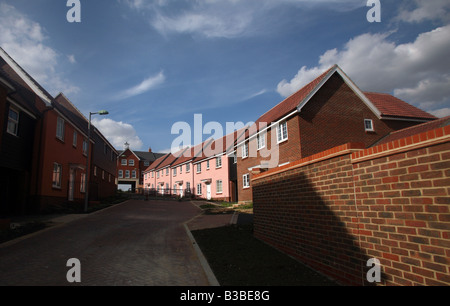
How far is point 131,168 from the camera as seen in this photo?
2694 inches

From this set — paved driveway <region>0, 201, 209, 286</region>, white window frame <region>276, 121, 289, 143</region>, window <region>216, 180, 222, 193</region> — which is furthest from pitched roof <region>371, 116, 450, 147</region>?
window <region>216, 180, 222, 193</region>

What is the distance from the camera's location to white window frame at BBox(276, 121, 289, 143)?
1944cm

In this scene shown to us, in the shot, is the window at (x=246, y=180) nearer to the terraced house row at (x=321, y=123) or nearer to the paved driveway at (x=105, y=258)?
the terraced house row at (x=321, y=123)

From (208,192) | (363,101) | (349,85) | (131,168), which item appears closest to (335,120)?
(349,85)

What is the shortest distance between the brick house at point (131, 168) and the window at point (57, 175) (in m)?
47.7

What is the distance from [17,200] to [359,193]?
1740cm

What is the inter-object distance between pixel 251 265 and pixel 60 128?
17.7 m

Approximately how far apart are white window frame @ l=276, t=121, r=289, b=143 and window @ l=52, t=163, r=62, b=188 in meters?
14.7

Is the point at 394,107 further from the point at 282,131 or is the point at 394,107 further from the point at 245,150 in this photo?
the point at 245,150

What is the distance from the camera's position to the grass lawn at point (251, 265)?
5422mm

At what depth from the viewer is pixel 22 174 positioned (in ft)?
52.2

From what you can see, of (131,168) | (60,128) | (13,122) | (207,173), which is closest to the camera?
(13,122)

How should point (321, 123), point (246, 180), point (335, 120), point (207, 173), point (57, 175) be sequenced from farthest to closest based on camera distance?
1. point (207, 173)
2. point (246, 180)
3. point (335, 120)
4. point (321, 123)
5. point (57, 175)

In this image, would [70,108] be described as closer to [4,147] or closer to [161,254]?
[4,147]
